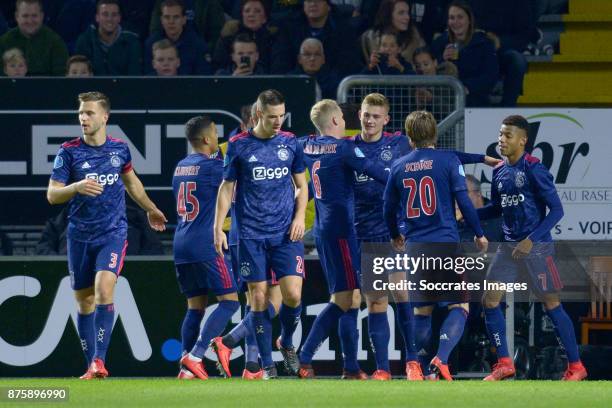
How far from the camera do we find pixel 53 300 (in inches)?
546

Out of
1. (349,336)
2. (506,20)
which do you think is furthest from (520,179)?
(506,20)

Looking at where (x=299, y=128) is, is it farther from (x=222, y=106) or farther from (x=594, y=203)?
(x=594, y=203)

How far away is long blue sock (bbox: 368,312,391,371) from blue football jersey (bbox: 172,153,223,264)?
4.56 ft

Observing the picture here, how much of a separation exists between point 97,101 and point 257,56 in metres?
4.08

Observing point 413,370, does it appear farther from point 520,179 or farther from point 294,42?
point 294,42

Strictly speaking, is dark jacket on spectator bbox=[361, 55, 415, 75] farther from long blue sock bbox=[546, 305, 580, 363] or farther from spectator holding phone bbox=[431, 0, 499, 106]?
long blue sock bbox=[546, 305, 580, 363]

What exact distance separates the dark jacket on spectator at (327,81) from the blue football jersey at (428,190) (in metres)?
3.81

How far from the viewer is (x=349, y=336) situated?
12.1 metres

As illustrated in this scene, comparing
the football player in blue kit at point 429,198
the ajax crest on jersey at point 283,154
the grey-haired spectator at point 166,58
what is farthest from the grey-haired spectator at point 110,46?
the football player in blue kit at point 429,198

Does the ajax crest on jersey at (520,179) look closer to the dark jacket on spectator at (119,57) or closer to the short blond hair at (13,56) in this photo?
the dark jacket on spectator at (119,57)

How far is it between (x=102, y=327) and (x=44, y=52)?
5.19 metres

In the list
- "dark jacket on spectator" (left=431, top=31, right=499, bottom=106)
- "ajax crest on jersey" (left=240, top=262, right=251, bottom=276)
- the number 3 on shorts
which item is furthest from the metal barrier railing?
the number 3 on shorts

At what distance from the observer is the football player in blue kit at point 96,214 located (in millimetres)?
11430

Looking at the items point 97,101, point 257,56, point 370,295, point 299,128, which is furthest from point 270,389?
point 257,56
